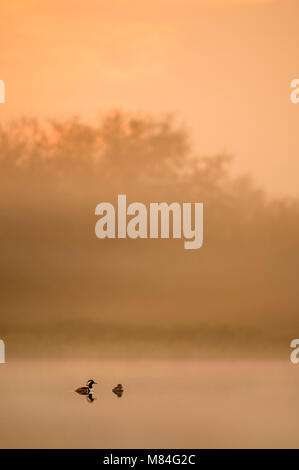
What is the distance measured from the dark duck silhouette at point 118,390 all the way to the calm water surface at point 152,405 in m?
0.04

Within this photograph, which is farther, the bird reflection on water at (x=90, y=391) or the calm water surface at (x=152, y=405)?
the bird reflection on water at (x=90, y=391)

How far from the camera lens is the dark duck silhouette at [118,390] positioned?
830 cm

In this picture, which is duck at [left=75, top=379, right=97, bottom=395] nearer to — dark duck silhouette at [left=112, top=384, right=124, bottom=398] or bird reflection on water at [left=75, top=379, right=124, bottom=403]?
bird reflection on water at [left=75, top=379, right=124, bottom=403]

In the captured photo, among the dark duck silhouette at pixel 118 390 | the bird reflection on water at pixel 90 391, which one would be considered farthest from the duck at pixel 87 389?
the dark duck silhouette at pixel 118 390

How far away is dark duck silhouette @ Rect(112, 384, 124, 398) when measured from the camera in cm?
830

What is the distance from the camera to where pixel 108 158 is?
31.1ft

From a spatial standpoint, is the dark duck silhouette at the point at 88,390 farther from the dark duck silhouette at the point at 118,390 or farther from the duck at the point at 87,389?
the dark duck silhouette at the point at 118,390

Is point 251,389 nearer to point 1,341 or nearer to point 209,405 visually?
point 209,405

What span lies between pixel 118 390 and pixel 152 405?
0.38 meters

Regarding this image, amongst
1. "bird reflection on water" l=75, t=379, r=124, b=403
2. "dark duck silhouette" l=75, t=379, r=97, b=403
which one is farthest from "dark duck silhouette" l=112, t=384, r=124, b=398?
"dark duck silhouette" l=75, t=379, r=97, b=403
